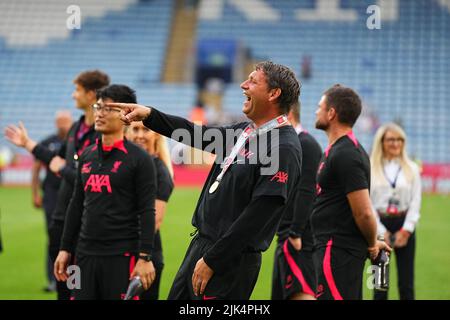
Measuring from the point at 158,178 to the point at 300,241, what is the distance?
4.39 ft

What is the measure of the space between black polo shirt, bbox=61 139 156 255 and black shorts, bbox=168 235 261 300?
1011 mm

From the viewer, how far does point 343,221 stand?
509cm

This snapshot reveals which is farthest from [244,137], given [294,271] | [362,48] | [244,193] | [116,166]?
[362,48]

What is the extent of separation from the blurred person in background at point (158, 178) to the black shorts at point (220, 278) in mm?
1591

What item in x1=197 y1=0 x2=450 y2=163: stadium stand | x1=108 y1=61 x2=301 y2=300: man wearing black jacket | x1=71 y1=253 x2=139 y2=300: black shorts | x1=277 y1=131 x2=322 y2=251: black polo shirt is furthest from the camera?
x1=197 y1=0 x2=450 y2=163: stadium stand

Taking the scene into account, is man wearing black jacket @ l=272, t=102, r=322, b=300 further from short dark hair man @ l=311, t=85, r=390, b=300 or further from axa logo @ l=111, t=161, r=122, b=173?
axa logo @ l=111, t=161, r=122, b=173

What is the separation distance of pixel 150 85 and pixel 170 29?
158 inches

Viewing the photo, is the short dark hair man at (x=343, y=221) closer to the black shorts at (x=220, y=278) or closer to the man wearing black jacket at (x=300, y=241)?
the man wearing black jacket at (x=300, y=241)

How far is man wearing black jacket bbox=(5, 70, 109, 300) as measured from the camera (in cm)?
591

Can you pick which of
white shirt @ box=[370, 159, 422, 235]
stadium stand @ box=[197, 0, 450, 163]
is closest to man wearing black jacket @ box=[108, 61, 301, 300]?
white shirt @ box=[370, 159, 422, 235]

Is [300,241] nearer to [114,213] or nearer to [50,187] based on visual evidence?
[114,213]

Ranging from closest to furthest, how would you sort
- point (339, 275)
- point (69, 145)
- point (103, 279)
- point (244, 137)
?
1. point (244, 137)
2. point (103, 279)
3. point (339, 275)
4. point (69, 145)
